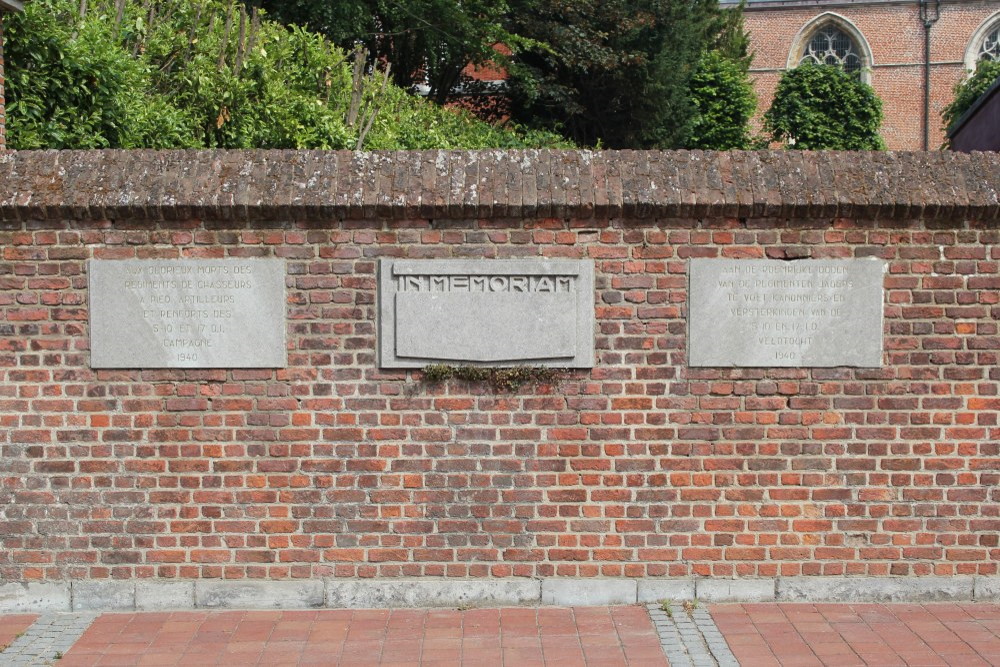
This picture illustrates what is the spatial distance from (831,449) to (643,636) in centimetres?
151

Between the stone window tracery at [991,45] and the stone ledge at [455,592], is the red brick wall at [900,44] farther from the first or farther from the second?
the stone ledge at [455,592]

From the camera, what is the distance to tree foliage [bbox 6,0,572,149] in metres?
6.92

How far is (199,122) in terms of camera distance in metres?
8.84

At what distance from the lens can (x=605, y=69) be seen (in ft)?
72.4

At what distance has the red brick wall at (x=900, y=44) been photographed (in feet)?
139

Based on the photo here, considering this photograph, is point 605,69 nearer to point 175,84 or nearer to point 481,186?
point 175,84

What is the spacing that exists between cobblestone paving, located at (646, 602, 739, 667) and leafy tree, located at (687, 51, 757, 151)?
24031 mm

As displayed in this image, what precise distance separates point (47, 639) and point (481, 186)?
3.30m

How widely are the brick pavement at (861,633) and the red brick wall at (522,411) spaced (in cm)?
23

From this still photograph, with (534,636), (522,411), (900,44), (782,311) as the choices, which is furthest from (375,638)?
(900,44)

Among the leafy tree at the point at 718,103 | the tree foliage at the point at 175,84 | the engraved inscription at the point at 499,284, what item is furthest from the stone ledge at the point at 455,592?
the leafy tree at the point at 718,103

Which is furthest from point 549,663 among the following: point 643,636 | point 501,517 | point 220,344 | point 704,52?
point 704,52

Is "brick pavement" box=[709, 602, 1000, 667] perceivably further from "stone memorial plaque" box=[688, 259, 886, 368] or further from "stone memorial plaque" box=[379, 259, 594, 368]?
"stone memorial plaque" box=[379, 259, 594, 368]

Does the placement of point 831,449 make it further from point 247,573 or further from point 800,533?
point 247,573
